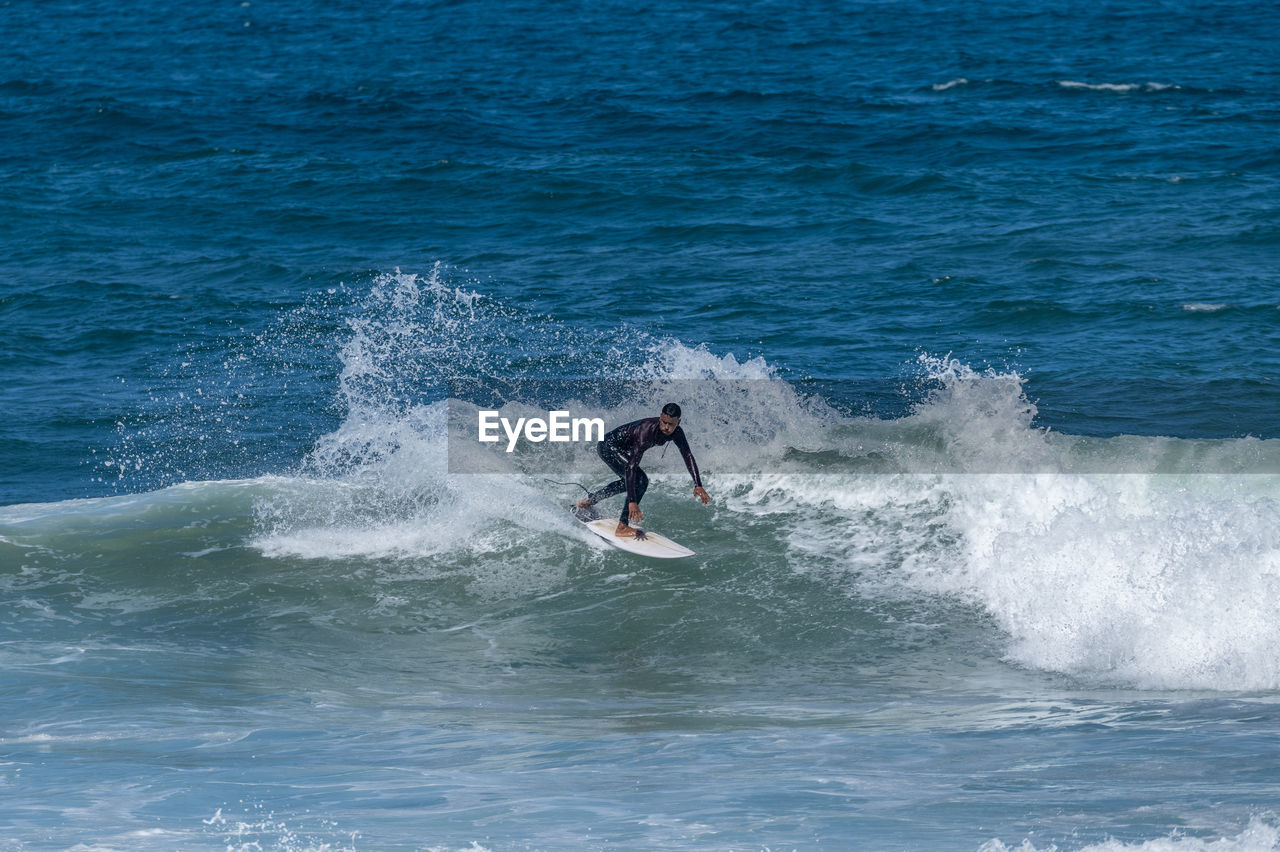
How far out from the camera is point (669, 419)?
12.2m

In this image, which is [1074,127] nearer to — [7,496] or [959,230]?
[959,230]

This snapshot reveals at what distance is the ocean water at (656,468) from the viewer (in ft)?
27.2

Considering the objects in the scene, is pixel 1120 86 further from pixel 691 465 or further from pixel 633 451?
pixel 633 451

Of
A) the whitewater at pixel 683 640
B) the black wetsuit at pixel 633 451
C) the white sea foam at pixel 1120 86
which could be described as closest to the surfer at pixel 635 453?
the black wetsuit at pixel 633 451

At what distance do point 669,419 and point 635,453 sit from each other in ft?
1.80

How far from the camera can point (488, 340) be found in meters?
20.4

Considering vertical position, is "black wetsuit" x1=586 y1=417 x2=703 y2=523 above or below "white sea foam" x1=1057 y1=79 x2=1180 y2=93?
below

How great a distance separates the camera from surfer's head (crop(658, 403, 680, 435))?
12070mm

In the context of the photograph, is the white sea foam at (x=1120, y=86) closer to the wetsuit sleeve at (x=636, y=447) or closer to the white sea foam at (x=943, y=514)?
the white sea foam at (x=943, y=514)

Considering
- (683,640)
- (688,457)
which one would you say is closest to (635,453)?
(688,457)

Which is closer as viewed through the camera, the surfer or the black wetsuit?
the surfer

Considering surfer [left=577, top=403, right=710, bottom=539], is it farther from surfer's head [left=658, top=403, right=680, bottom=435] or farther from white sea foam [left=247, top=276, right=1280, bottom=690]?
white sea foam [left=247, top=276, right=1280, bottom=690]

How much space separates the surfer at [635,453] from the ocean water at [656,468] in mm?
789

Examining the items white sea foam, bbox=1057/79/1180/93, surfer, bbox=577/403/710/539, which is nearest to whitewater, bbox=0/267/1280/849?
surfer, bbox=577/403/710/539
